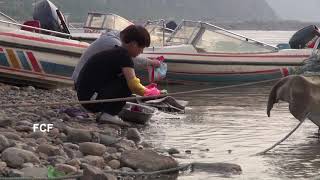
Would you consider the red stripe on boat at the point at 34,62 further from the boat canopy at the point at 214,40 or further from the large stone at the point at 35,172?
the large stone at the point at 35,172

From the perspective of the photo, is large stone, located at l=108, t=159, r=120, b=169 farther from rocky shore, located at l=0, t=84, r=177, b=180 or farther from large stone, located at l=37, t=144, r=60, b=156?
large stone, located at l=37, t=144, r=60, b=156

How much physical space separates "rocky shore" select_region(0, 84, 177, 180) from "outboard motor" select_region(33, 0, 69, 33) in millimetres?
5764

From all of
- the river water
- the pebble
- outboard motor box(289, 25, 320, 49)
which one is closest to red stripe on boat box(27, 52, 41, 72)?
the river water

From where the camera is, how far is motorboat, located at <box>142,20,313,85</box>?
1522 centimetres

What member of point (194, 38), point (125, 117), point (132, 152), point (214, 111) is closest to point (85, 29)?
point (194, 38)

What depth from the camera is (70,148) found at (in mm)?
5977

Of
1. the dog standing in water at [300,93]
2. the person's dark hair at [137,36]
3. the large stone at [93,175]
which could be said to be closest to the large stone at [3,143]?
the large stone at [93,175]

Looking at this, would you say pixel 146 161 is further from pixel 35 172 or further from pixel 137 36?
pixel 137 36

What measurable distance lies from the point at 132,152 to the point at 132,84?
1.59 metres

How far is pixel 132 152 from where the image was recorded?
224 inches

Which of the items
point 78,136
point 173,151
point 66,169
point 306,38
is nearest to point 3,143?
point 66,169

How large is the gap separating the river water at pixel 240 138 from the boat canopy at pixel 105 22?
21.3ft

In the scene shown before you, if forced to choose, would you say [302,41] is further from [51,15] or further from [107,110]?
[107,110]

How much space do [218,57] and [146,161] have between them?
9.94 m
